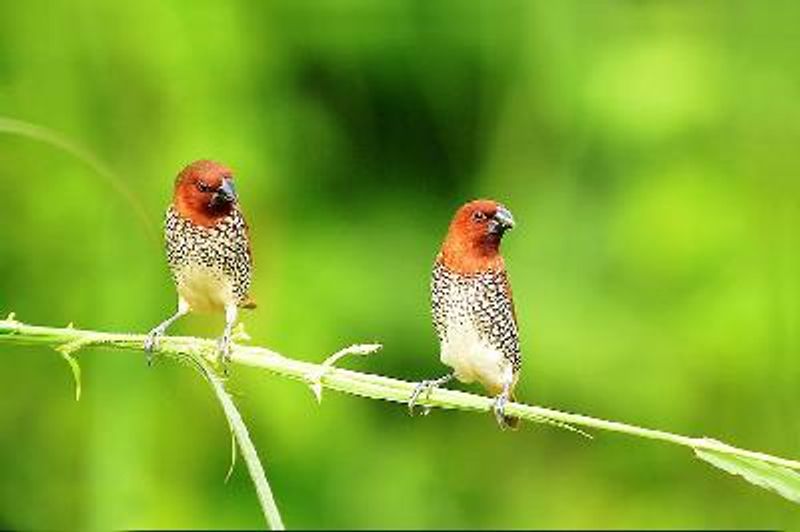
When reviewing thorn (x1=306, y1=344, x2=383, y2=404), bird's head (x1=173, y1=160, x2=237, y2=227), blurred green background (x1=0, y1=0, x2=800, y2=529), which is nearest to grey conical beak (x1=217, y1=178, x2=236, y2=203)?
bird's head (x1=173, y1=160, x2=237, y2=227)

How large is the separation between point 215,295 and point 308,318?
1925 millimetres

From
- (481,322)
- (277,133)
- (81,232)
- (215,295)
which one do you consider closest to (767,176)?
(277,133)

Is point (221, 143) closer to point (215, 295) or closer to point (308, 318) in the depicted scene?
point (308, 318)

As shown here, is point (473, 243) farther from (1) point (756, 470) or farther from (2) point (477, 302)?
(1) point (756, 470)

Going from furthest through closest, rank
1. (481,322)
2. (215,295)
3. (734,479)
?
(734,479) < (481,322) < (215,295)

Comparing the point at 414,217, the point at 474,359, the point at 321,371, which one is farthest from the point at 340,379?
the point at 414,217

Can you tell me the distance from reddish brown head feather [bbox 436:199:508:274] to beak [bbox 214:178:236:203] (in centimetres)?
14

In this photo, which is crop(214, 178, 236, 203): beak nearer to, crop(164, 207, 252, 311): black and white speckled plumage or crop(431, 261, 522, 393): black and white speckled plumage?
crop(164, 207, 252, 311): black and white speckled plumage

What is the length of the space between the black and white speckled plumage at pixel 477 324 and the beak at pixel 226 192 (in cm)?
13

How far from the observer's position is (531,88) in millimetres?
3395

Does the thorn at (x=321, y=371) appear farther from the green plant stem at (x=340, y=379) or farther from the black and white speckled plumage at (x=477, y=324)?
the black and white speckled plumage at (x=477, y=324)

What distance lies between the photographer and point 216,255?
0.92 meters

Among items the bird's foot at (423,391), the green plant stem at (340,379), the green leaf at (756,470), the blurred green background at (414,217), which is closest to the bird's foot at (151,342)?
the green plant stem at (340,379)

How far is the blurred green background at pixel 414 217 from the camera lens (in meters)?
2.73
